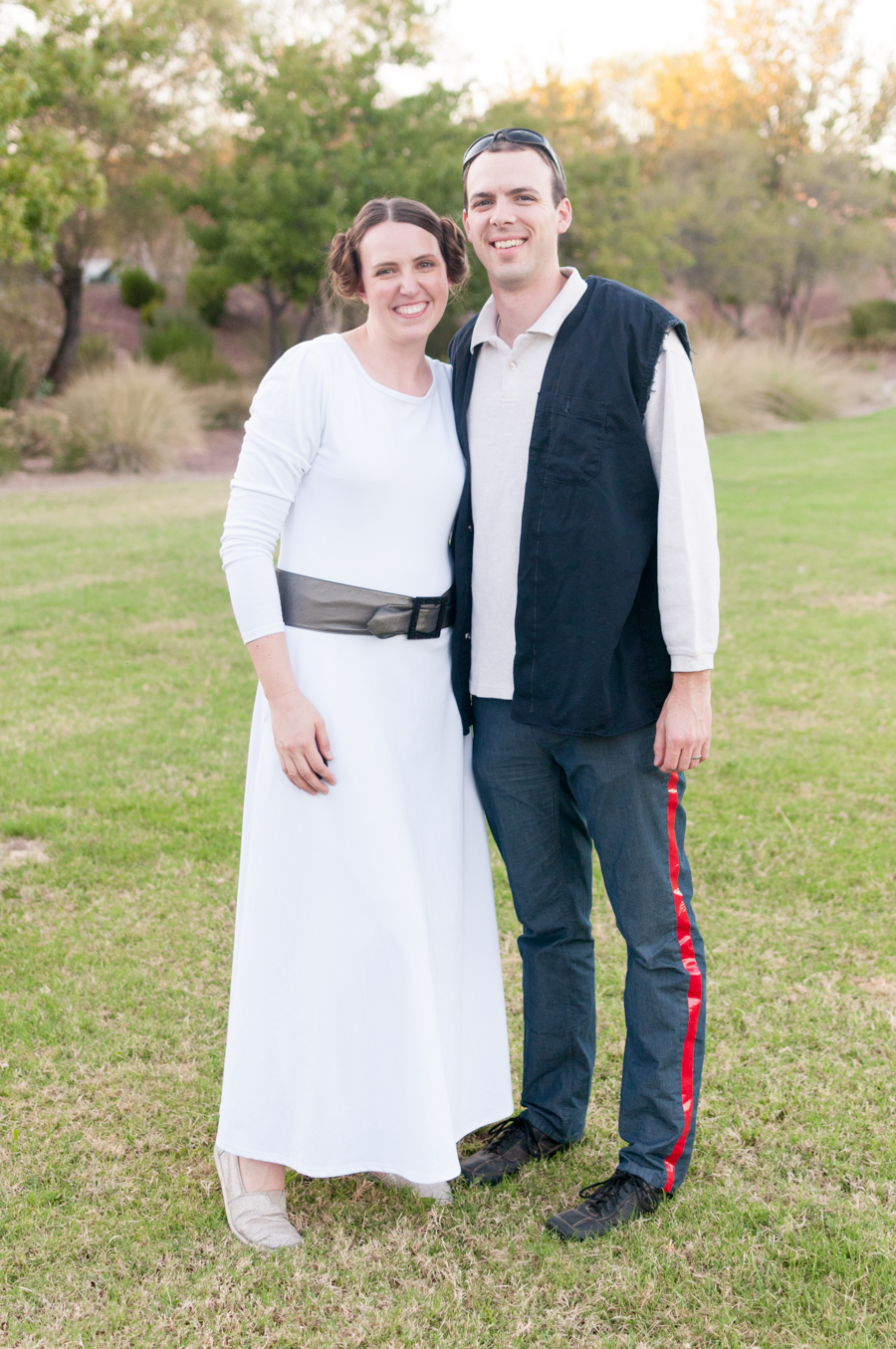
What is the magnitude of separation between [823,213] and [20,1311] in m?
37.7

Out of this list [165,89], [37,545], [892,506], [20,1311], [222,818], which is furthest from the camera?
[165,89]

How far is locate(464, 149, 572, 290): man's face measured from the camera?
2314mm

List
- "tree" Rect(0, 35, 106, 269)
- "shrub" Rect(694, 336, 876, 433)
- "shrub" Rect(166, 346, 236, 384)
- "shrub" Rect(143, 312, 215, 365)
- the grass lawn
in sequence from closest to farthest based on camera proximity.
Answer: the grass lawn → "tree" Rect(0, 35, 106, 269) → "shrub" Rect(694, 336, 876, 433) → "shrub" Rect(166, 346, 236, 384) → "shrub" Rect(143, 312, 215, 365)

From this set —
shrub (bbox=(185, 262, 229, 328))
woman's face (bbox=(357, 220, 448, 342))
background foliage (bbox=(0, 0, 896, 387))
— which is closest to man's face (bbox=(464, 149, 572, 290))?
woman's face (bbox=(357, 220, 448, 342))

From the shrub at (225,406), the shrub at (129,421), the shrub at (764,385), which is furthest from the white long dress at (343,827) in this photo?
the shrub at (225,406)

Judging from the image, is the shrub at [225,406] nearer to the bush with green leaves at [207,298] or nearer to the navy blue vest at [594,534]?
the bush with green leaves at [207,298]

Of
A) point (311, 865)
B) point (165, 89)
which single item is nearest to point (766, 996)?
point (311, 865)

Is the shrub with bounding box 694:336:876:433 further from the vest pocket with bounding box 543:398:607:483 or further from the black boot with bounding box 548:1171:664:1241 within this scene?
the black boot with bounding box 548:1171:664:1241

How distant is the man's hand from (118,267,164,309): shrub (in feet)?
110

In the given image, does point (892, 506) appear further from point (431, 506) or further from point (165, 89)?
point (165, 89)

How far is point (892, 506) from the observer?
12320 mm

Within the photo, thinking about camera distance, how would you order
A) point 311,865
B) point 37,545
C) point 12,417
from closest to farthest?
point 311,865 → point 37,545 → point 12,417

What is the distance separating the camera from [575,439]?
225 cm

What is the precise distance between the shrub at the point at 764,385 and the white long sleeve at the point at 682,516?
740 inches
